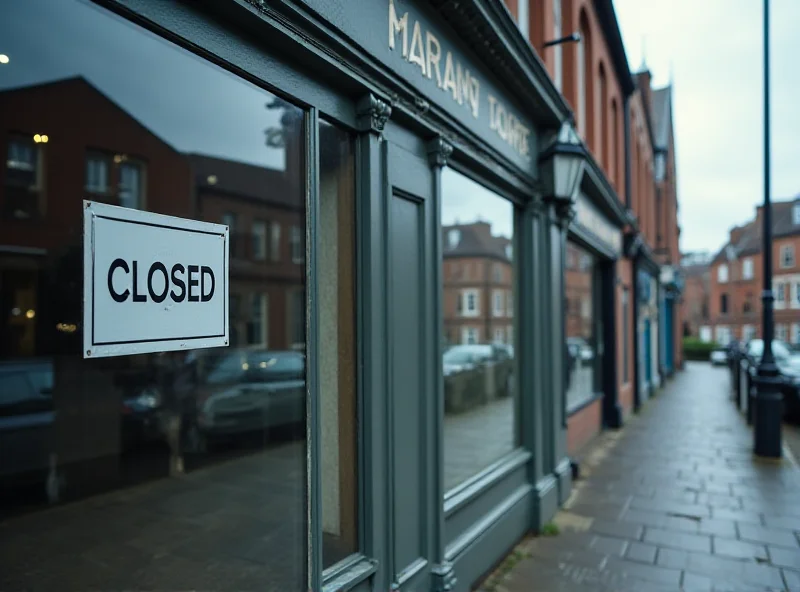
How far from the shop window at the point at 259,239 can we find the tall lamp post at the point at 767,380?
1105cm

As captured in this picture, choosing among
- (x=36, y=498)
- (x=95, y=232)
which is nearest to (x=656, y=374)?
(x=36, y=498)

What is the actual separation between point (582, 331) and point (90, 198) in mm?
9078

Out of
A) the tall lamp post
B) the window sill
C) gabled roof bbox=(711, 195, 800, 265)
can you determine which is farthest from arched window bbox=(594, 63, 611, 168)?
gabled roof bbox=(711, 195, 800, 265)

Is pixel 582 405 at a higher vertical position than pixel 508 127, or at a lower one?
lower

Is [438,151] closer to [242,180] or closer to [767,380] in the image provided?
[767,380]

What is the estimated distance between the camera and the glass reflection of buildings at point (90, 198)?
7887 millimetres

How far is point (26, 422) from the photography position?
696 cm

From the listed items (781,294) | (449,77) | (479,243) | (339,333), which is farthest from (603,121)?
(781,294)

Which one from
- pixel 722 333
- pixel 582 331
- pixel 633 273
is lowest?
pixel 722 333

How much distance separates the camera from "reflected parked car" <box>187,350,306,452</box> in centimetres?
847

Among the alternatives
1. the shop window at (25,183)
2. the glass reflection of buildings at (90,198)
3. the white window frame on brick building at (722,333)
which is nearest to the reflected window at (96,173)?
the glass reflection of buildings at (90,198)

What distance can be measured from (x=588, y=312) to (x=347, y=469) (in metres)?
8.05

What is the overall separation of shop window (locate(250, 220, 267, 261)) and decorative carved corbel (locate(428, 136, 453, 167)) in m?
11.5

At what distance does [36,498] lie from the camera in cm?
620
